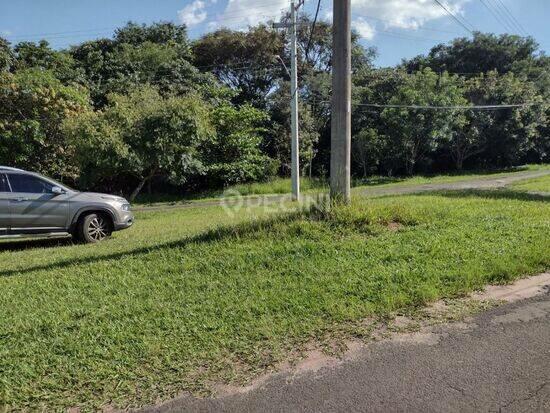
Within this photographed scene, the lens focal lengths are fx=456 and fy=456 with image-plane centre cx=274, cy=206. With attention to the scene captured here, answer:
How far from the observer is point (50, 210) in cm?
963

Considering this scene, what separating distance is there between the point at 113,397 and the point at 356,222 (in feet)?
15.5

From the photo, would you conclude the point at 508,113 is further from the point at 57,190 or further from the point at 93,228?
the point at 57,190

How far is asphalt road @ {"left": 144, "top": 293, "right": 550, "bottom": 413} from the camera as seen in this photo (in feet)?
10.1

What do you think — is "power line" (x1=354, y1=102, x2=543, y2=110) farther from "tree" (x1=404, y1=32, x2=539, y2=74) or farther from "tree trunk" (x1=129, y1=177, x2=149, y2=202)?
"tree trunk" (x1=129, y1=177, x2=149, y2=202)

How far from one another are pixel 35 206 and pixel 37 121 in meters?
11.3

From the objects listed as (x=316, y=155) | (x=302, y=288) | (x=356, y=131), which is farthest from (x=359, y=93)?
(x=302, y=288)

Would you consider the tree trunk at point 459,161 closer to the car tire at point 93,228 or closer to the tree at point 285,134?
the tree at point 285,134

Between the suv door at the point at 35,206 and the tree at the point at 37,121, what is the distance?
30.6 feet

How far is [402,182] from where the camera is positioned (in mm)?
27516

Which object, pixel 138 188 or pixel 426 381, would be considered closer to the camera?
pixel 426 381

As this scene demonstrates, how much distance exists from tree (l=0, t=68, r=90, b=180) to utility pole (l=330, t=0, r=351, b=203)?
1409 cm

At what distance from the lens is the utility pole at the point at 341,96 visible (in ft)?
24.2

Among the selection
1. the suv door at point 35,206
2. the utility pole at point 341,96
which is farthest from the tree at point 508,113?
the suv door at point 35,206

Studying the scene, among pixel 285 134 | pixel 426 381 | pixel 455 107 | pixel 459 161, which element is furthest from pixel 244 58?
pixel 426 381
